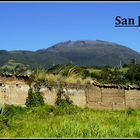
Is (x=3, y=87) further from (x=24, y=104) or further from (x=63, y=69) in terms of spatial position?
(x=63, y=69)

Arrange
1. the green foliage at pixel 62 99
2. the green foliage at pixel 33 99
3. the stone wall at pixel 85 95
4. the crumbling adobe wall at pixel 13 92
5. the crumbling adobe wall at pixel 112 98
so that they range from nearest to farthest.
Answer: the crumbling adobe wall at pixel 13 92 < the stone wall at pixel 85 95 < the green foliage at pixel 33 99 < the green foliage at pixel 62 99 < the crumbling adobe wall at pixel 112 98

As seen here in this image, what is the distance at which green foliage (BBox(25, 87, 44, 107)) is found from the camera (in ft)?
87.6

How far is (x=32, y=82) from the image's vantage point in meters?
27.3

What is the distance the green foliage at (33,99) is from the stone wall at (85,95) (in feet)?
0.71

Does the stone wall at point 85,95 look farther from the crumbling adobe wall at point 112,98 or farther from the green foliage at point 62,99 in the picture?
the green foliage at point 62,99

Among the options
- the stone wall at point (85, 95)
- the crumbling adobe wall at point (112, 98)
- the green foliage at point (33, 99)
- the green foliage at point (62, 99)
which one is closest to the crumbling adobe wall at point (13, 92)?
the stone wall at point (85, 95)

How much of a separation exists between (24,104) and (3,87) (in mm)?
1626

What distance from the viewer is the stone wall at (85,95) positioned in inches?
1019

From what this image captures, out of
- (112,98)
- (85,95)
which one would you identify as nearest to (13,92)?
(85,95)

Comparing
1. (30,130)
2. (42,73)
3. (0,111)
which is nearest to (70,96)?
(42,73)

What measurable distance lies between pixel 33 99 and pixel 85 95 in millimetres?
3825

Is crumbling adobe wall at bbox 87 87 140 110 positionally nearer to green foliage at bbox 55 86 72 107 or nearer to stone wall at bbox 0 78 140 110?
stone wall at bbox 0 78 140 110

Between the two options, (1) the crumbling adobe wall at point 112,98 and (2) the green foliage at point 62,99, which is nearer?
(2) the green foliage at point 62,99

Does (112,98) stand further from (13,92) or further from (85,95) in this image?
(13,92)
